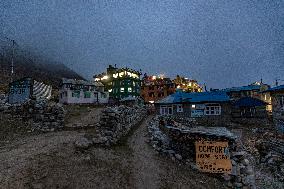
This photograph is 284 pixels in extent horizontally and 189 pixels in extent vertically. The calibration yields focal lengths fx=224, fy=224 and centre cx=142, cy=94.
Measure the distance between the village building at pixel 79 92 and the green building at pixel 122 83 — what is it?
1739 centimetres

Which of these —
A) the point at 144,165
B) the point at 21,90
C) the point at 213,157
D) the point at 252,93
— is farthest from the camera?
the point at 252,93

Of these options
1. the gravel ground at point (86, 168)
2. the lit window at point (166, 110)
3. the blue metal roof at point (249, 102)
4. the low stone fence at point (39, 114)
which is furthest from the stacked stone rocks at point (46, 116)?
the blue metal roof at point (249, 102)

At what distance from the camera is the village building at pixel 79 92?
55.5 metres

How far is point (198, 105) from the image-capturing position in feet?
150

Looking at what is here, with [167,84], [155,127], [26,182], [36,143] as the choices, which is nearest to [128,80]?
[167,84]

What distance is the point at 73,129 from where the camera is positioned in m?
24.5

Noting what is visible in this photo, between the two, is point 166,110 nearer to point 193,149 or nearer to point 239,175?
point 193,149

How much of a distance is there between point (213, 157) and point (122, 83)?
68112 millimetres

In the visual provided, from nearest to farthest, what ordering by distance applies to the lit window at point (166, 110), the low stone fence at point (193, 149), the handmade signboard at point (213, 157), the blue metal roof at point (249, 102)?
the low stone fence at point (193, 149) → the handmade signboard at point (213, 157) → the lit window at point (166, 110) → the blue metal roof at point (249, 102)

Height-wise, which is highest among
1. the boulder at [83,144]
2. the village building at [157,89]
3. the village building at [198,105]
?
the village building at [157,89]

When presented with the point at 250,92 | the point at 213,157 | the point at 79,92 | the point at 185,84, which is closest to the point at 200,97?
the point at 213,157

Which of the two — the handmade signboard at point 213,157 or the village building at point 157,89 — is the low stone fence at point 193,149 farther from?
the village building at point 157,89

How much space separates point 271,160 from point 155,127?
44.5ft

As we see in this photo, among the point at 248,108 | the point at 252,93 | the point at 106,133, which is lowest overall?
the point at 106,133
